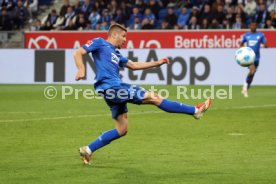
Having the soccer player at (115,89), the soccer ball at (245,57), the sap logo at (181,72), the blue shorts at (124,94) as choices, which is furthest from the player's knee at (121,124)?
the sap logo at (181,72)

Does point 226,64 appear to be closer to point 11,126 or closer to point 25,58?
point 25,58

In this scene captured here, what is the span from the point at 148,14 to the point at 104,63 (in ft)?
69.8

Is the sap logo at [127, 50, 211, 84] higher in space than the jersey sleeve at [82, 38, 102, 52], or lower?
lower

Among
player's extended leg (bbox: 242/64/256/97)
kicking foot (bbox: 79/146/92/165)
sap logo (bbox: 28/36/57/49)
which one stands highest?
kicking foot (bbox: 79/146/92/165)

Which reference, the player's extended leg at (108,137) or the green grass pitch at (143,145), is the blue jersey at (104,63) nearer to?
the player's extended leg at (108,137)

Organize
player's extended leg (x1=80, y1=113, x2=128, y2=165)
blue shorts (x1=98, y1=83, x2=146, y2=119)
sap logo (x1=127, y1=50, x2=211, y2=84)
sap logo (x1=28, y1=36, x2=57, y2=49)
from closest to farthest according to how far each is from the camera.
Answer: blue shorts (x1=98, y1=83, x2=146, y2=119)
player's extended leg (x1=80, y1=113, x2=128, y2=165)
sap logo (x1=127, y1=50, x2=211, y2=84)
sap logo (x1=28, y1=36, x2=57, y2=49)

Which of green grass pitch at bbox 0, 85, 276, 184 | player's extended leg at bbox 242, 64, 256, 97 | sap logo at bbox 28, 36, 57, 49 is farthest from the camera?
sap logo at bbox 28, 36, 57, 49

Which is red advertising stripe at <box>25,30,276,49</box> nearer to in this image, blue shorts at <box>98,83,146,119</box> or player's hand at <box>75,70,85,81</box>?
blue shorts at <box>98,83,146,119</box>

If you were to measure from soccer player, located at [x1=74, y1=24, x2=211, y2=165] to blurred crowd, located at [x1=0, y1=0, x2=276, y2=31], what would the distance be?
64.6 feet

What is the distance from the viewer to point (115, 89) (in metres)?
9.49

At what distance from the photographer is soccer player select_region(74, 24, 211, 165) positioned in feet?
31.1

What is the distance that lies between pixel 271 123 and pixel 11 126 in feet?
17.8

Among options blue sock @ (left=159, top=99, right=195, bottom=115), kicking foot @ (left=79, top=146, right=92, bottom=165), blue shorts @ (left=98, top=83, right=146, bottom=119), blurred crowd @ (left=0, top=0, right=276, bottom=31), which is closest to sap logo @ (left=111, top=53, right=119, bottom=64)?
blue shorts @ (left=98, top=83, right=146, bottom=119)

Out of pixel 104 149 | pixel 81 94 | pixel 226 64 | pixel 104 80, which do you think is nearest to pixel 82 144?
pixel 104 149
